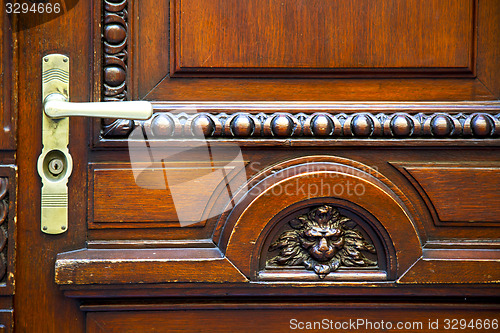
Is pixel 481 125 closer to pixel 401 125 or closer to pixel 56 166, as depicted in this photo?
pixel 401 125

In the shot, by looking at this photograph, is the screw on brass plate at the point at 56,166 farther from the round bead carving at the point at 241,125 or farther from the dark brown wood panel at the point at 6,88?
the round bead carving at the point at 241,125

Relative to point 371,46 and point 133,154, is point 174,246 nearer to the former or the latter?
point 133,154

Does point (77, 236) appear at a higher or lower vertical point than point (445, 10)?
lower

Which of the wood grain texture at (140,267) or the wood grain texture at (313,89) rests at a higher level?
the wood grain texture at (313,89)

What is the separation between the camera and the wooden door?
1.66 feet

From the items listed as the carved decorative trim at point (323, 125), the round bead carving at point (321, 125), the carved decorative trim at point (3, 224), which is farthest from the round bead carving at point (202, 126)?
the carved decorative trim at point (3, 224)

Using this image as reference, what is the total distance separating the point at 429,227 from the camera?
53cm

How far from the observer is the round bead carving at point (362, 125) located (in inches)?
20.1

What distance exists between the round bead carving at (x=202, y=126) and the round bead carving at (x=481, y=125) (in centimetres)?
30

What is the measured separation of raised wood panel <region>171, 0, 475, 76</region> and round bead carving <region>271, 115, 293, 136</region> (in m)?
0.06

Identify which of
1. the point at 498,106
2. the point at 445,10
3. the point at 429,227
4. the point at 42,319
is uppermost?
the point at 445,10

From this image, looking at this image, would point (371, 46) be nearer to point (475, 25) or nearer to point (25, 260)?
point (475, 25)

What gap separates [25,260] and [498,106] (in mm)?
583

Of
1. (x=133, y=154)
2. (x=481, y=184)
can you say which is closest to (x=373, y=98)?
(x=481, y=184)
